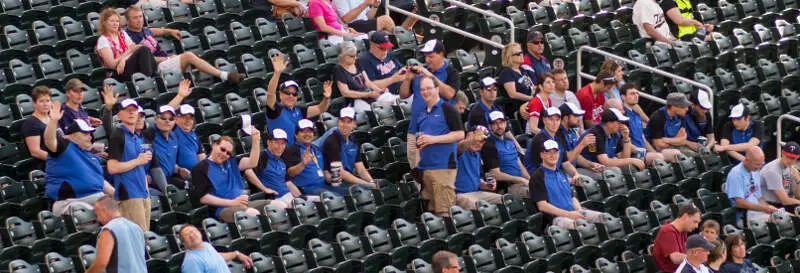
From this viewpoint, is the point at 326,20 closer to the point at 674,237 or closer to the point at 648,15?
the point at 648,15

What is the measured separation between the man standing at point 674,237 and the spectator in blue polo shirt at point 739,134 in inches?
89.9

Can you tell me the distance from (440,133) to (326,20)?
2296 mm

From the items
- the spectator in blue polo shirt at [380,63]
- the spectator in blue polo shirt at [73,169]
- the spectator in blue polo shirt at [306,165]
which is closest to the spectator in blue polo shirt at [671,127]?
the spectator in blue polo shirt at [380,63]

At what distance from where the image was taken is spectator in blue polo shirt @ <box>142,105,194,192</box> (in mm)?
15234

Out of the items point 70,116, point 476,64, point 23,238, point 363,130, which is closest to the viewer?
point 23,238

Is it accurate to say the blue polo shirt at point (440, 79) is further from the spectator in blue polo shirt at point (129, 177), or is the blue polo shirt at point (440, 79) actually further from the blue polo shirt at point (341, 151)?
the spectator in blue polo shirt at point (129, 177)

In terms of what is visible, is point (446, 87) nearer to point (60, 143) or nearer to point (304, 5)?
point (304, 5)

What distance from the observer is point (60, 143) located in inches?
576

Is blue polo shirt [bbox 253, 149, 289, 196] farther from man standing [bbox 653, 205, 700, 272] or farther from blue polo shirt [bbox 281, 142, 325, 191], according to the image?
man standing [bbox 653, 205, 700, 272]

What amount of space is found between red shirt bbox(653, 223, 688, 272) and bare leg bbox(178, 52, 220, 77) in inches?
155

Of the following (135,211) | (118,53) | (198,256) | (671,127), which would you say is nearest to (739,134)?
(671,127)

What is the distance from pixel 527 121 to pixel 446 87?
0.93 metres

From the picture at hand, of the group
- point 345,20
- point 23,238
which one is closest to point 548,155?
point 345,20

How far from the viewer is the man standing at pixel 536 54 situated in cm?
1788
